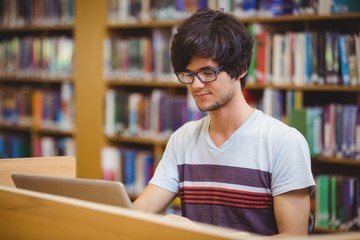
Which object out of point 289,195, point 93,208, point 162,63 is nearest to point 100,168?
point 162,63

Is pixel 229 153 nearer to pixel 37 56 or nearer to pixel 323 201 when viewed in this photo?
pixel 323 201

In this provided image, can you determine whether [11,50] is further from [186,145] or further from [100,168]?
[186,145]

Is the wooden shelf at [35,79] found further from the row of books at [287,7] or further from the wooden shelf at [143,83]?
the row of books at [287,7]

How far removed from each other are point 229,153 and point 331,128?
59.3 inches

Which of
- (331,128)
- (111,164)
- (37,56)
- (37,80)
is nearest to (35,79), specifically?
(37,80)

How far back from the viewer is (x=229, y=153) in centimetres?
195

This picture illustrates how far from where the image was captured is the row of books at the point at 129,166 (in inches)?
168

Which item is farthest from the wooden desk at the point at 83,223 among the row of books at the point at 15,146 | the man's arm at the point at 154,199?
the row of books at the point at 15,146

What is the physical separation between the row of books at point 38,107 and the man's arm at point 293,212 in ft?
10.7

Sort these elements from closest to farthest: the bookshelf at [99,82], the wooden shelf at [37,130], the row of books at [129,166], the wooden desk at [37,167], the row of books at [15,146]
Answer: the wooden desk at [37,167] < the bookshelf at [99,82] < the row of books at [129,166] < the wooden shelf at [37,130] < the row of books at [15,146]

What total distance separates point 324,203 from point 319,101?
604 millimetres

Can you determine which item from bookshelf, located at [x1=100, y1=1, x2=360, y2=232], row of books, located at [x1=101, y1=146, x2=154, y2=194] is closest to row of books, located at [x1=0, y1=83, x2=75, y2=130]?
row of books, located at [x1=101, y1=146, x2=154, y2=194]

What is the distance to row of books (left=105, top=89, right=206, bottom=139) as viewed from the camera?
4.05m

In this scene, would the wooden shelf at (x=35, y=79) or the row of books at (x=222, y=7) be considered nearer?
the row of books at (x=222, y=7)
